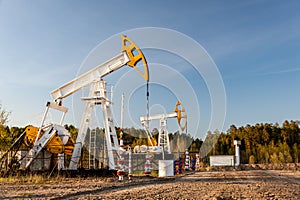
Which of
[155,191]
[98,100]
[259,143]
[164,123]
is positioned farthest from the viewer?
[259,143]

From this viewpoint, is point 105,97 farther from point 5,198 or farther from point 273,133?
point 273,133

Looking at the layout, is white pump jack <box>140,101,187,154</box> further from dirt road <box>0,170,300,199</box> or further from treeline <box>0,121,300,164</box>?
dirt road <box>0,170,300,199</box>

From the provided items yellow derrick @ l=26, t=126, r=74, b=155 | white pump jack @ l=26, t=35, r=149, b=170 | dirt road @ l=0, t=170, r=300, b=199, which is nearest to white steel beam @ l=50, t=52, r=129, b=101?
white pump jack @ l=26, t=35, r=149, b=170

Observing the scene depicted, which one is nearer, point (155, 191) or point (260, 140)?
point (155, 191)

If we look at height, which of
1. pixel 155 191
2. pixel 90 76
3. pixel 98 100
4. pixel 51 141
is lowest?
pixel 155 191

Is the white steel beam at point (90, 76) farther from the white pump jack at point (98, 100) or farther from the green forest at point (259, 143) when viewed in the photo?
the green forest at point (259, 143)

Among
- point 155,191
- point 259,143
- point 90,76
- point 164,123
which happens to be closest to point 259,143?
point 259,143

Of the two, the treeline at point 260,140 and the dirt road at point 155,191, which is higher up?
the treeline at point 260,140

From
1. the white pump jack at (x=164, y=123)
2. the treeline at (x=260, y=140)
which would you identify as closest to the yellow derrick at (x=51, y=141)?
the white pump jack at (x=164, y=123)

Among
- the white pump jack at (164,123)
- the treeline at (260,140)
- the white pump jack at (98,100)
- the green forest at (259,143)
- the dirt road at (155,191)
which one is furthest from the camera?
the treeline at (260,140)

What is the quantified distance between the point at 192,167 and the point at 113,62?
12.2 metres

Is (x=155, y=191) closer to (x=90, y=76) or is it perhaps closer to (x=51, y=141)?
(x=51, y=141)

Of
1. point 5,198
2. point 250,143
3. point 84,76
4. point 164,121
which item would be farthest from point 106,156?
point 250,143

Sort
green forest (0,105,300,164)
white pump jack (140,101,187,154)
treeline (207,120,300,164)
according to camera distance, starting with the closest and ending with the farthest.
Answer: white pump jack (140,101,187,154) < green forest (0,105,300,164) < treeline (207,120,300,164)
